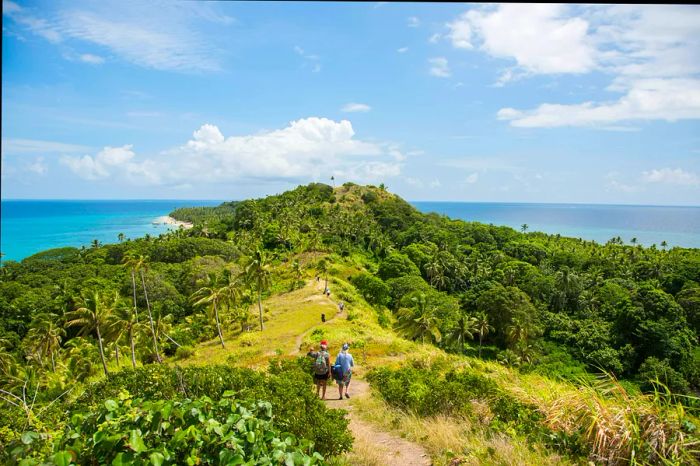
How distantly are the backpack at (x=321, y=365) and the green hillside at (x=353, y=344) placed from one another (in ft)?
2.99

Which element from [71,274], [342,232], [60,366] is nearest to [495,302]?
[342,232]

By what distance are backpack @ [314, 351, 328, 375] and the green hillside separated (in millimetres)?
912

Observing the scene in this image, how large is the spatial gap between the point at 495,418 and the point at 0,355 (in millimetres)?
44965

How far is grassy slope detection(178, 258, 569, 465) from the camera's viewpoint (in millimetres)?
7180

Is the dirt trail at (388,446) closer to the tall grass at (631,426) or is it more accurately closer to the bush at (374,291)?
the tall grass at (631,426)

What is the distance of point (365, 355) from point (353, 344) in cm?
408

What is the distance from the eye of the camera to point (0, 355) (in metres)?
36.7

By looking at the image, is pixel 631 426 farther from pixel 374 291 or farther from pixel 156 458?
pixel 374 291

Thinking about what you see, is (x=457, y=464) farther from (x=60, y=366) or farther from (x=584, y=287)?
(x=584, y=287)

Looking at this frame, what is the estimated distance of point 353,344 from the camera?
25547 mm

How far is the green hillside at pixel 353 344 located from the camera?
4.41 m

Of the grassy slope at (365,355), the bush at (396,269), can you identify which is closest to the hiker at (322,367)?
the grassy slope at (365,355)

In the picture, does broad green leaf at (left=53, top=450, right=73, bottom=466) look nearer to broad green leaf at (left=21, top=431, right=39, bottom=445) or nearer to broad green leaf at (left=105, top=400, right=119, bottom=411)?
broad green leaf at (left=21, top=431, right=39, bottom=445)

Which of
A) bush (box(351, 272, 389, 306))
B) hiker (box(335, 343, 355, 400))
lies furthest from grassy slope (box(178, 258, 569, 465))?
bush (box(351, 272, 389, 306))
